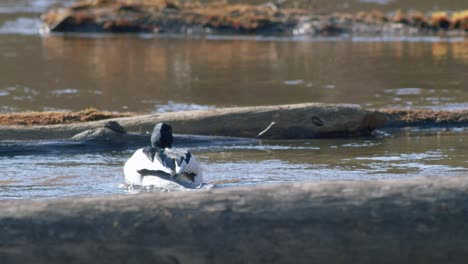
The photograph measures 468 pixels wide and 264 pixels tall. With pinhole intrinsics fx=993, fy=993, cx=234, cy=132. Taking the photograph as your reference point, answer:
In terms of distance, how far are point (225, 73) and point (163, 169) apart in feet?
42.2

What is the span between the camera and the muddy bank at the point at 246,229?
4.73 meters

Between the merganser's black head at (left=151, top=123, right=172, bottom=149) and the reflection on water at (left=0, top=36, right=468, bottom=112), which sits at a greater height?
the merganser's black head at (left=151, top=123, right=172, bottom=149)

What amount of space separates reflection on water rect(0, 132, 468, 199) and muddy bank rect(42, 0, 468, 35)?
802 inches

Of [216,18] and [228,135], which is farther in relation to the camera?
[216,18]

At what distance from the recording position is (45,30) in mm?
34531

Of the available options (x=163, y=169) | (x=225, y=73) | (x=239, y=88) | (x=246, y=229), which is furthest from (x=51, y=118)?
(x=225, y=73)

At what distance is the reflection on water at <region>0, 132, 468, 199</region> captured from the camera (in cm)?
981

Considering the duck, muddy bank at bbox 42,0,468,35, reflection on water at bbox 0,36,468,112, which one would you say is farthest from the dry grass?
muddy bank at bbox 42,0,468,35

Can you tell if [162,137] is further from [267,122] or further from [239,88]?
[239,88]

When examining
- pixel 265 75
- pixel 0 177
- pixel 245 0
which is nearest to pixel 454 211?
pixel 0 177

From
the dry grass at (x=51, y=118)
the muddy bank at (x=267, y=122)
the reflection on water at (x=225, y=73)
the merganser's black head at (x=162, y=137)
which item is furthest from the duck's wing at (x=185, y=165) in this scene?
the reflection on water at (x=225, y=73)

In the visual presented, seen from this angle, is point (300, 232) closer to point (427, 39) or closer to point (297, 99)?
point (297, 99)

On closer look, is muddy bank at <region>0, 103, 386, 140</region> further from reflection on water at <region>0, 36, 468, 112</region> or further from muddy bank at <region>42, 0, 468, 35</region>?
muddy bank at <region>42, 0, 468, 35</region>

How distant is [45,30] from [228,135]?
23554 millimetres
